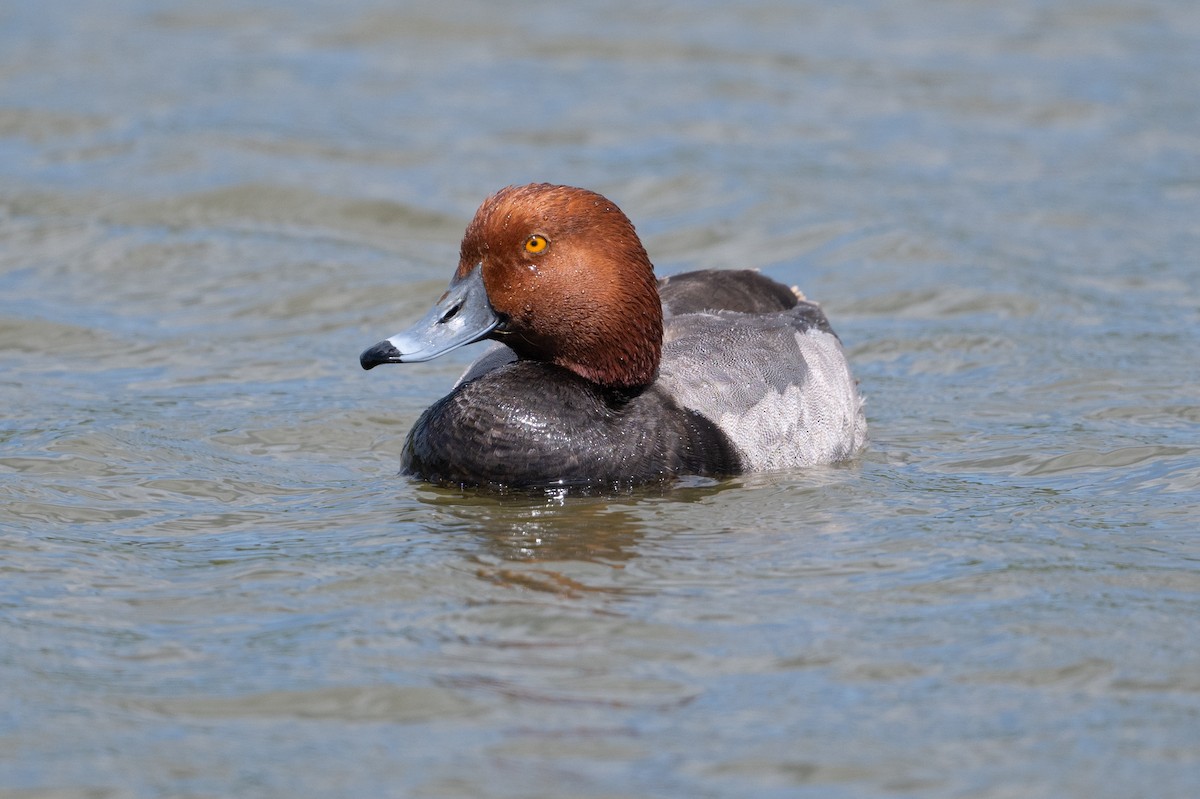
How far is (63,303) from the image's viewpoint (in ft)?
34.1

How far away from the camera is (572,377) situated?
7215 millimetres

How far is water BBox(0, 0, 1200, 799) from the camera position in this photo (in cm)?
501

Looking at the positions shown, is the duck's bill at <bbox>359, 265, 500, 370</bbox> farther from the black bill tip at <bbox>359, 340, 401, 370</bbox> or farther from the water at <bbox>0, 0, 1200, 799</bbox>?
the water at <bbox>0, 0, 1200, 799</bbox>

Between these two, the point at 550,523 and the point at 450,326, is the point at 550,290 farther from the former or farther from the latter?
the point at 550,523

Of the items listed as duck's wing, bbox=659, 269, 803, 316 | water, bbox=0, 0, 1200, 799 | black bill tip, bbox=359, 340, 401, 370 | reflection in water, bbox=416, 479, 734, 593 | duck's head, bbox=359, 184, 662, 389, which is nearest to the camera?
water, bbox=0, 0, 1200, 799

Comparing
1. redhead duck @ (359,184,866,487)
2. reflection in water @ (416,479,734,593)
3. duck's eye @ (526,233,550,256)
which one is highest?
duck's eye @ (526,233,550,256)

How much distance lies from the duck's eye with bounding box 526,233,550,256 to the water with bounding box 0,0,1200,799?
0.99 metres

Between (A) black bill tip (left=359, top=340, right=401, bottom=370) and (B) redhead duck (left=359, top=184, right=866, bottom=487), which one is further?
(B) redhead duck (left=359, top=184, right=866, bottom=487)

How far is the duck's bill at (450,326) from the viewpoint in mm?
6914

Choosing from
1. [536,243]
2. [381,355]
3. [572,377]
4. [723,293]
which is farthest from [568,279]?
[723,293]

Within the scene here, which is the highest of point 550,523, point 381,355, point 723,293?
point 723,293

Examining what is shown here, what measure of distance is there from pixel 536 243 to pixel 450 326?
18.4 inches

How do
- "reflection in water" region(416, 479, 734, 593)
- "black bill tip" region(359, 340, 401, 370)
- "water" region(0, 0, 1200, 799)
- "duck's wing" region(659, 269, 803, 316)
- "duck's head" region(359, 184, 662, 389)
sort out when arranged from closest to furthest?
"water" region(0, 0, 1200, 799) → "reflection in water" region(416, 479, 734, 593) → "black bill tip" region(359, 340, 401, 370) → "duck's head" region(359, 184, 662, 389) → "duck's wing" region(659, 269, 803, 316)

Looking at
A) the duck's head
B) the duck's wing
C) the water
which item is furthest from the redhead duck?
the duck's wing
